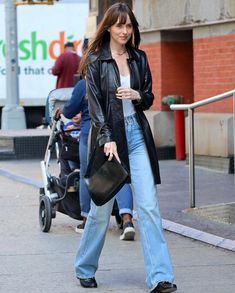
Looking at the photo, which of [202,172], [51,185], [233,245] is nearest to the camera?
[233,245]

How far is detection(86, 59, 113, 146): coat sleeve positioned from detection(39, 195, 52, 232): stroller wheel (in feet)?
8.87

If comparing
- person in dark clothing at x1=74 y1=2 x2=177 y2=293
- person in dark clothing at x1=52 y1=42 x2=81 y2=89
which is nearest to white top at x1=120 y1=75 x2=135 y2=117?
person in dark clothing at x1=74 y1=2 x2=177 y2=293

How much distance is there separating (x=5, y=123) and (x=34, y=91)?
528cm

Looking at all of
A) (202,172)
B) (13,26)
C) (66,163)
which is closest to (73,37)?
(13,26)

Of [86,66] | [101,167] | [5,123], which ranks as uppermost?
[86,66]

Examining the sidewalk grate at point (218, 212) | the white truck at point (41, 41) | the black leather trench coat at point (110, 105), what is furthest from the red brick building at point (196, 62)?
the white truck at point (41, 41)

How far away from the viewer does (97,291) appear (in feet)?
22.9

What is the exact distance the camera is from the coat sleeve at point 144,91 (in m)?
6.83

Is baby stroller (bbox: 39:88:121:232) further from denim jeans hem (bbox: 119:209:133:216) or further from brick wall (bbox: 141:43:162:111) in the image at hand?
brick wall (bbox: 141:43:162:111)

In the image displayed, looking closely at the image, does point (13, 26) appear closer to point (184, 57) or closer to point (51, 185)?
point (184, 57)

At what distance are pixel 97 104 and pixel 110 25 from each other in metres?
0.58

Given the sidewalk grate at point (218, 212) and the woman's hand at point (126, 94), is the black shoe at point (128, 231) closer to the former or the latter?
the sidewalk grate at point (218, 212)

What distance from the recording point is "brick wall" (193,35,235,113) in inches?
544

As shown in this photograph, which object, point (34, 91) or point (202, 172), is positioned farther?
point (34, 91)
